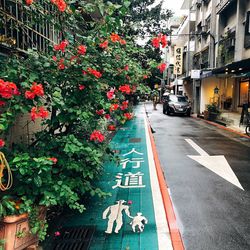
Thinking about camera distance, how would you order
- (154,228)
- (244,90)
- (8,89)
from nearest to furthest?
1. (8,89)
2. (154,228)
3. (244,90)

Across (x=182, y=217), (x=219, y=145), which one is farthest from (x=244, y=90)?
(x=182, y=217)

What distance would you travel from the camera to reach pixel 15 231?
350cm

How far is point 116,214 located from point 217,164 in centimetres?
500

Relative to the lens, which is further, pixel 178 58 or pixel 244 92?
pixel 178 58

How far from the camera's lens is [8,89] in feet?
10.3

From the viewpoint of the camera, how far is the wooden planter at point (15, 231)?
3.42 meters

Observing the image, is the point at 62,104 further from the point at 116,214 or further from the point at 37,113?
the point at 116,214

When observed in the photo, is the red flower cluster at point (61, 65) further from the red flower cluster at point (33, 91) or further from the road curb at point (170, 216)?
the road curb at point (170, 216)

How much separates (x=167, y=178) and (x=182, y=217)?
2.39m

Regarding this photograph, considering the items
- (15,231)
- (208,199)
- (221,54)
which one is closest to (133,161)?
(208,199)

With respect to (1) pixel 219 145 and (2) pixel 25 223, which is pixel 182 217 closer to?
(2) pixel 25 223

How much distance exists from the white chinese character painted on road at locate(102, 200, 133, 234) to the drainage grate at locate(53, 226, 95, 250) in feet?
1.04

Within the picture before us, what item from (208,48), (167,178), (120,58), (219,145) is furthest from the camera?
(208,48)

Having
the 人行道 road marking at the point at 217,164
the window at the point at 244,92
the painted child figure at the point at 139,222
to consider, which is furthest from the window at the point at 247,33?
the painted child figure at the point at 139,222
